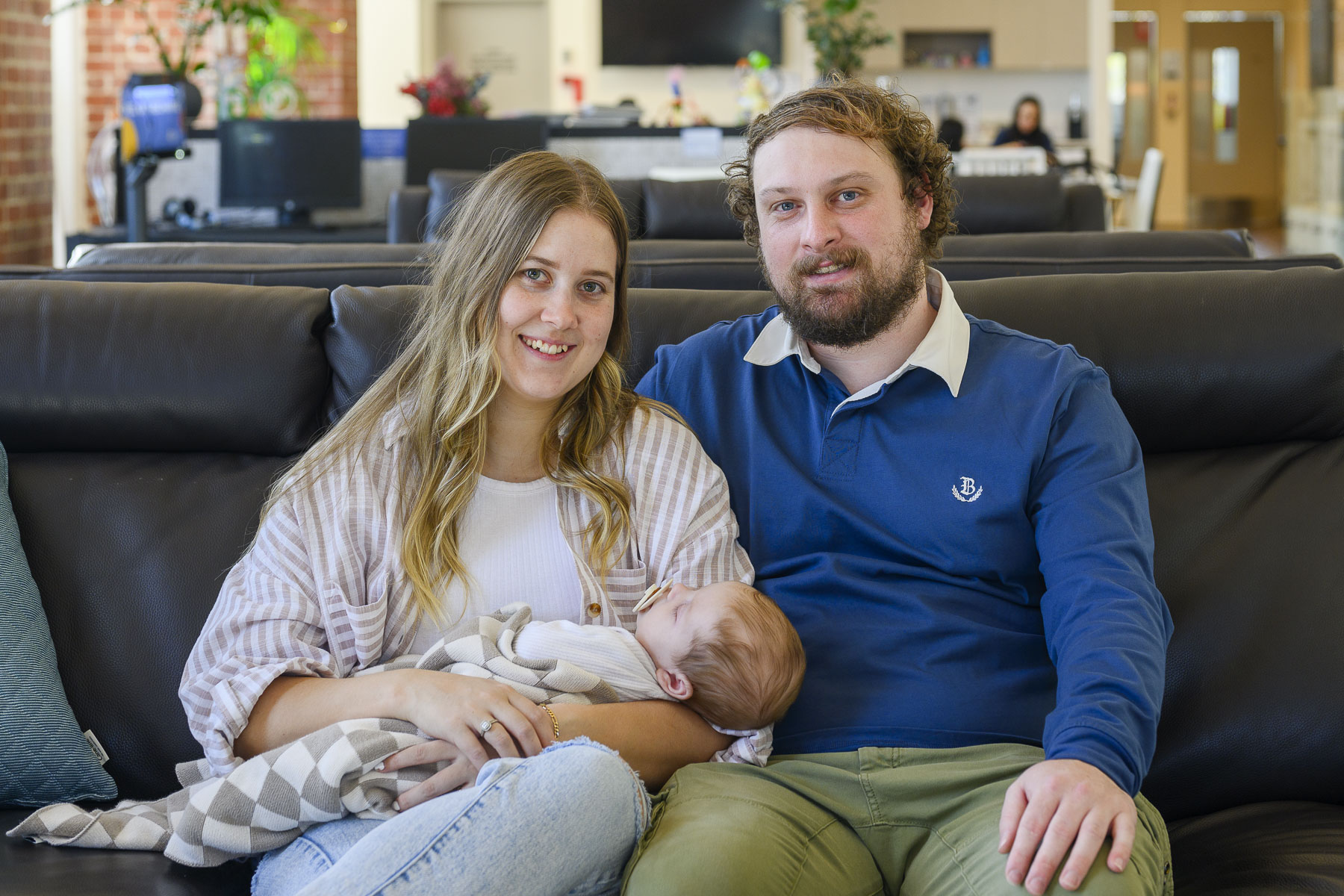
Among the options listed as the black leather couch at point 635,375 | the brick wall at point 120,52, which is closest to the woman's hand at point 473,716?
the black leather couch at point 635,375

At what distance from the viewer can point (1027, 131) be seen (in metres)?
8.68

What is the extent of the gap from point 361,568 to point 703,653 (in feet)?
1.41

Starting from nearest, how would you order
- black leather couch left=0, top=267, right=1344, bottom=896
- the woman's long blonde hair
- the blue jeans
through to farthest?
1. the blue jeans
2. the woman's long blonde hair
3. black leather couch left=0, top=267, right=1344, bottom=896

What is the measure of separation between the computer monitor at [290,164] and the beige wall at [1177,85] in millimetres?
11232

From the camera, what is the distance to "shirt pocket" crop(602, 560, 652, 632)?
158cm

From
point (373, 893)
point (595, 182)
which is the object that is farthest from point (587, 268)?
point (373, 893)

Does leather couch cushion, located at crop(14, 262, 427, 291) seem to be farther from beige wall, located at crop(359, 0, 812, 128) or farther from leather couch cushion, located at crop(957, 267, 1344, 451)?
beige wall, located at crop(359, 0, 812, 128)

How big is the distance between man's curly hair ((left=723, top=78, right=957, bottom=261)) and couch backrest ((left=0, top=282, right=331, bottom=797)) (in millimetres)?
686

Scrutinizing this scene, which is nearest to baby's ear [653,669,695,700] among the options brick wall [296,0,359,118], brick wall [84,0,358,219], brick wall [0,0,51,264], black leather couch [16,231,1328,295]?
black leather couch [16,231,1328,295]

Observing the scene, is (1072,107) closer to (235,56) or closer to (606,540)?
(235,56)

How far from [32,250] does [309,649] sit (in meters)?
5.94

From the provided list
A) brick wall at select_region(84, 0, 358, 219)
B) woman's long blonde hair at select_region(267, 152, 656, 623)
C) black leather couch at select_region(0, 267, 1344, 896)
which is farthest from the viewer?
brick wall at select_region(84, 0, 358, 219)

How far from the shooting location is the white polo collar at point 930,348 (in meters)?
1.56

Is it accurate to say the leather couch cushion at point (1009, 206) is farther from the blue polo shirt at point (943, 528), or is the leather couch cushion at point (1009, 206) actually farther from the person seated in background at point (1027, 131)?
the person seated in background at point (1027, 131)
